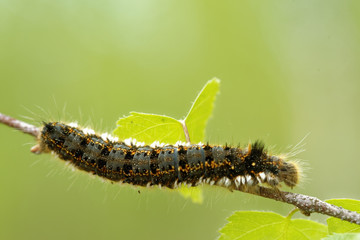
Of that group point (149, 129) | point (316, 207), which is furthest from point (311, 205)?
point (149, 129)

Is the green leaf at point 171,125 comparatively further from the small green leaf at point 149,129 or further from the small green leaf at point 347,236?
the small green leaf at point 347,236

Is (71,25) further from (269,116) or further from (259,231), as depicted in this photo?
(259,231)

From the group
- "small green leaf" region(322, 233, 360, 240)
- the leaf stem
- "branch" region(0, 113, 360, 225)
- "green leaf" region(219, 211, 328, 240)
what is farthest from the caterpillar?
"small green leaf" region(322, 233, 360, 240)

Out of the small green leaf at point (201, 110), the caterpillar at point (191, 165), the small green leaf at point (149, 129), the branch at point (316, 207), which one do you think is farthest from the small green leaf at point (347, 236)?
the small green leaf at point (149, 129)

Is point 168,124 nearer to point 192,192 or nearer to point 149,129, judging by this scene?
point 149,129

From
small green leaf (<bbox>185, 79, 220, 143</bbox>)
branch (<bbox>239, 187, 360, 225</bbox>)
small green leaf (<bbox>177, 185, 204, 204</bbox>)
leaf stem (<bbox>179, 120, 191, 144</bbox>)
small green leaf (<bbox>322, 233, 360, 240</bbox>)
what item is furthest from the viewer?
small green leaf (<bbox>177, 185, 204, 204</bbox>)

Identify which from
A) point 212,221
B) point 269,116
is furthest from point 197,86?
point 212,221

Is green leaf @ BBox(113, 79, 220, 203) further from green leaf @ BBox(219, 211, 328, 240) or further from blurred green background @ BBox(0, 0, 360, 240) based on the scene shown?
blurred green background @ BBox(0, 0, 360, 240)
